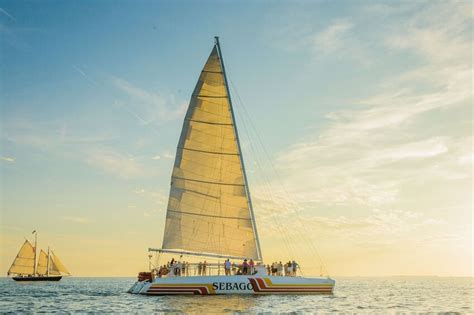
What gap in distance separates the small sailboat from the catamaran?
73823mm

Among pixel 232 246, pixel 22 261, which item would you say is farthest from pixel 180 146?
pixel 22 261

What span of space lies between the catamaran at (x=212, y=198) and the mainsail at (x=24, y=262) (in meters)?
73.6

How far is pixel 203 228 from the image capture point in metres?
43.2

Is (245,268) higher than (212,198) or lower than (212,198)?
lower

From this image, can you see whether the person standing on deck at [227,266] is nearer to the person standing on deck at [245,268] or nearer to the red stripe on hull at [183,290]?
the person standing on deck at [245,268]

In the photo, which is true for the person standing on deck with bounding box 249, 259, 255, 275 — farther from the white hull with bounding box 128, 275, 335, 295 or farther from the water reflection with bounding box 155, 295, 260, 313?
the water reflection with bounding box 155, 295, 260, 313

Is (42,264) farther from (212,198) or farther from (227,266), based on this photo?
(227,266)

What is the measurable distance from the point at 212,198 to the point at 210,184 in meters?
1.12

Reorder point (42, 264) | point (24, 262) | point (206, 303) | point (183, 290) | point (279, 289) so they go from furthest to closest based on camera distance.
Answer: point (42, 264), point (24, 262), point (279, 289), point (183, 290), point (206, 303)

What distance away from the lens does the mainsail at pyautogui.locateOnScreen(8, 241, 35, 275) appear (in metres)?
110

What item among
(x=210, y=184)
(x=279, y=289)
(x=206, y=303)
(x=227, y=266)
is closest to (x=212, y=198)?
(x=210, y=184)

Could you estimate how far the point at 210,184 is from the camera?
1732 inches

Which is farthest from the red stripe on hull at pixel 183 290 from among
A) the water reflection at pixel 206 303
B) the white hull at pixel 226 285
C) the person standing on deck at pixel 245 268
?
the person standing on deck at pixel 245 268

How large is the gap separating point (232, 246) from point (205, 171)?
6.25m
